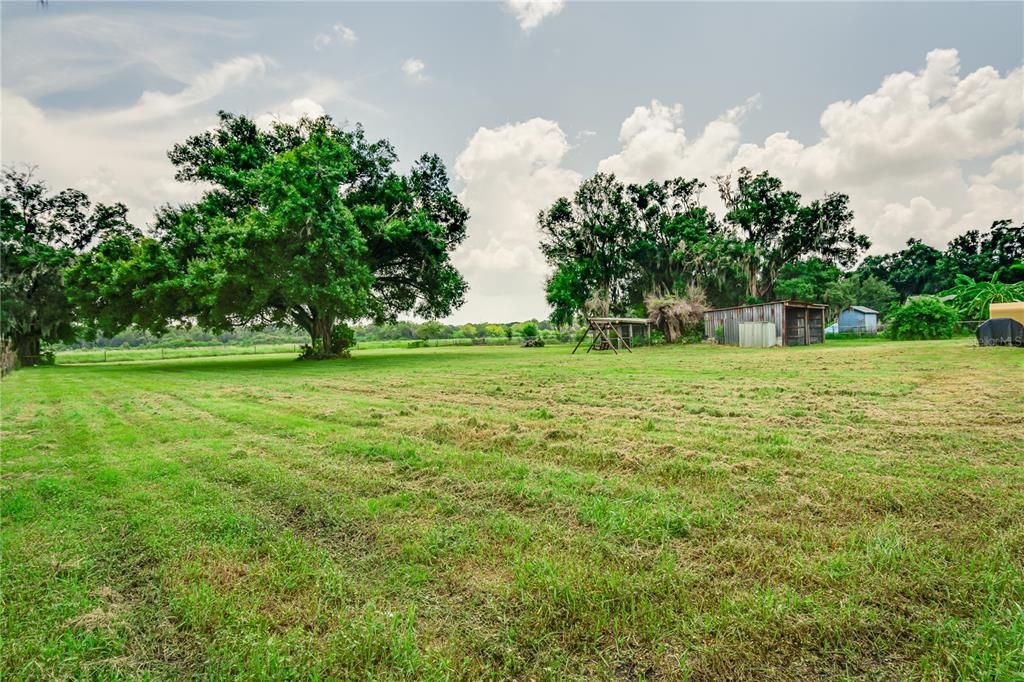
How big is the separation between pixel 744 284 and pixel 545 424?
41.8 m

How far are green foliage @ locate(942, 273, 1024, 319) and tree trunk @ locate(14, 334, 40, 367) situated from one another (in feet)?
218

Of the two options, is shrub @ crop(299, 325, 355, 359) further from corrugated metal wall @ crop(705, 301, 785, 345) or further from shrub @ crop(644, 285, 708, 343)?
corrugated metal wall @ crop(705, 301, 785, 345)

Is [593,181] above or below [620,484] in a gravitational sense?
above

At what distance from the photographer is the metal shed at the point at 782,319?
30734 millimetres

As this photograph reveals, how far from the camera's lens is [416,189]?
29.0 m

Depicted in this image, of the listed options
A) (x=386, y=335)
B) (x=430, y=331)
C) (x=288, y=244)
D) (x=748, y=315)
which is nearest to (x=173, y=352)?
(x=430, y=331)

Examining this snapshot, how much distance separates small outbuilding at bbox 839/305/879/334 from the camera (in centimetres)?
5344

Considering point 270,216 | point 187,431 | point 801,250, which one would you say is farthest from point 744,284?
point 187,431

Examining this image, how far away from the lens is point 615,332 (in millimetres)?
30281

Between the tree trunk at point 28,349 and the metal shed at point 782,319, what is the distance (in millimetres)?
47707

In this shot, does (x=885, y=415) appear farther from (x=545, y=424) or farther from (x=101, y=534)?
(x=101, y=534)

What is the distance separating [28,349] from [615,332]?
39.5 metres

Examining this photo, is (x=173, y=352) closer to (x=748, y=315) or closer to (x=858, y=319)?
(x=748, y=315)

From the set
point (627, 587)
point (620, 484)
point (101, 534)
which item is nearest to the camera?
point (627, 587)
